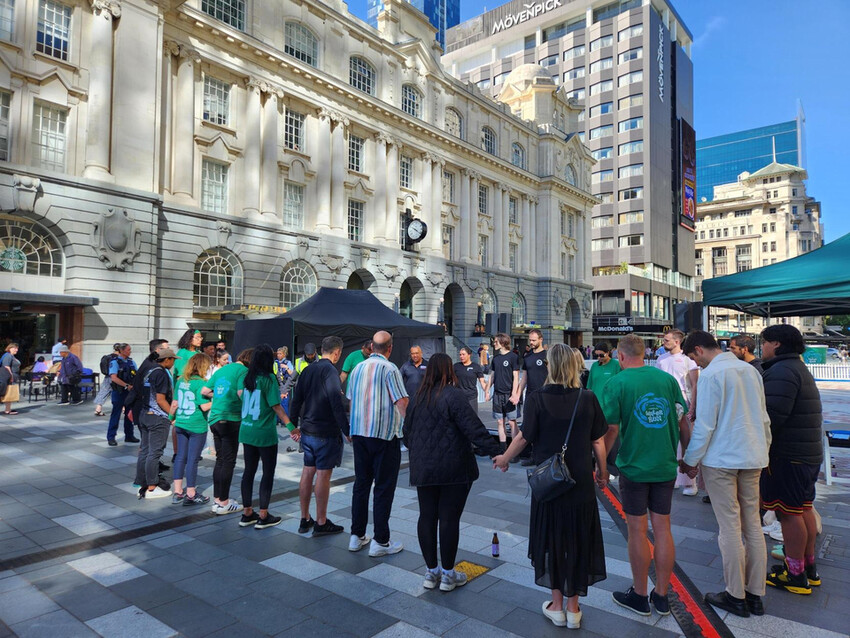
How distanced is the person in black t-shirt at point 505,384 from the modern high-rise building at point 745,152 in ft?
636

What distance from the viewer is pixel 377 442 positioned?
5141mm

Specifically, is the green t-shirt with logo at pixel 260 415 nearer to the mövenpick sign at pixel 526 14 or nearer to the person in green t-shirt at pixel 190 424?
the person in green t-shirt at pixel 190 424

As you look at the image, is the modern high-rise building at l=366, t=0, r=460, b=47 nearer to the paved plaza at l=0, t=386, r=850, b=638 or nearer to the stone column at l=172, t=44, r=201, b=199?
the stone column at l=172, t=44, r=201, b=199

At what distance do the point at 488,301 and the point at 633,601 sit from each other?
118 feet

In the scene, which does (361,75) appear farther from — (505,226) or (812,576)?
(812,576)

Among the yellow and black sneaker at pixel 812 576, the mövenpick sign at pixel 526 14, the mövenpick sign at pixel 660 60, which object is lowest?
the yellow and black sneaker at pixel 812 576

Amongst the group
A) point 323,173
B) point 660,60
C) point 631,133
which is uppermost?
point 660,60

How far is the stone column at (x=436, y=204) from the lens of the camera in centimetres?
3475

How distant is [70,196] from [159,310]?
17.1 ft

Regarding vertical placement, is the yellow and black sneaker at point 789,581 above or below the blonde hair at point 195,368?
below

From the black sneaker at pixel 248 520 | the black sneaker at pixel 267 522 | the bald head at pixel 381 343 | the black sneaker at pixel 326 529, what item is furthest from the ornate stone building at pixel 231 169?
the bald head at pixel 381 343

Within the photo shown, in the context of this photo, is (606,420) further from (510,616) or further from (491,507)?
(491,507)

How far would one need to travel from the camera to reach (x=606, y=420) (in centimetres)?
409

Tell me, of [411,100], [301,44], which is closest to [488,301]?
[411,100]
